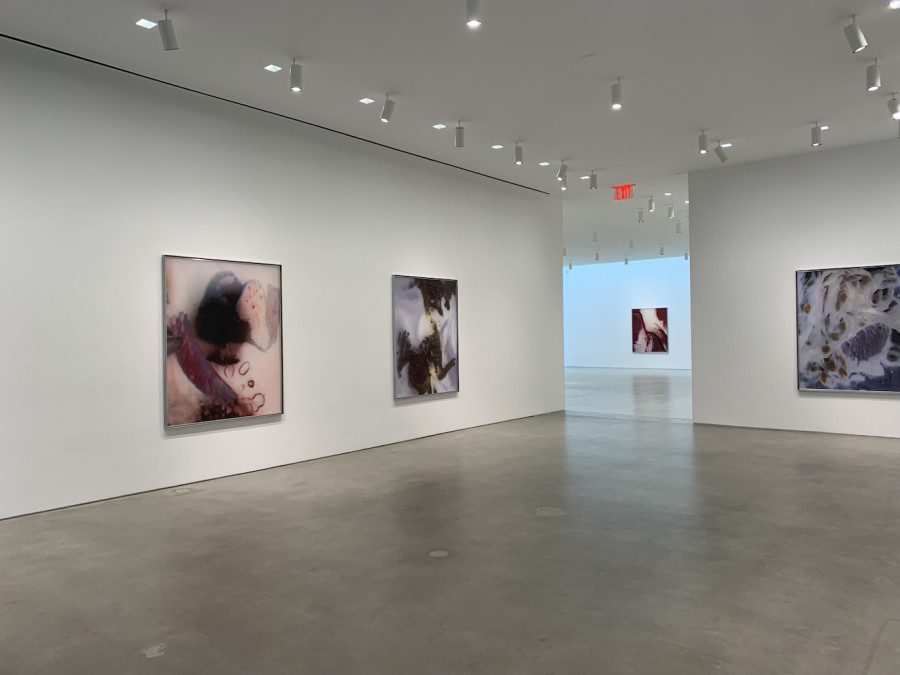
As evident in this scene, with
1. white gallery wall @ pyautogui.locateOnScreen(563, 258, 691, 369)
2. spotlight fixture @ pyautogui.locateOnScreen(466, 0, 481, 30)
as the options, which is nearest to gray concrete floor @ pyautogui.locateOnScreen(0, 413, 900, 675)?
spotlight fixture @ pyautogui.locateOnScreen(466, 0, 481, 30)

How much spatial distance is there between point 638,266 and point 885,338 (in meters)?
17.6

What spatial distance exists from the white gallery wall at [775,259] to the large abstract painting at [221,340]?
752 cm

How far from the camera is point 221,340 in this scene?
7.77 meters

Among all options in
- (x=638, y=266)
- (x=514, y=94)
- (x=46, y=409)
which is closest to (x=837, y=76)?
(x=514, y=94)

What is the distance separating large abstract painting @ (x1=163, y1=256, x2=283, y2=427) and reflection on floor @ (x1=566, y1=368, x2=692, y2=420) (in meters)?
7.54

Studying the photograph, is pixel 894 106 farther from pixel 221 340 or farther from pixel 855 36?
pixel 221 340

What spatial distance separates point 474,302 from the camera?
38.5 feet

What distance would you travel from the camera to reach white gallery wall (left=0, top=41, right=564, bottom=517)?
630cm

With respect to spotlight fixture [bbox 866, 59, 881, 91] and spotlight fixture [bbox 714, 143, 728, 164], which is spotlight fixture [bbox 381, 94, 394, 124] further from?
spotlight fixture [bbox 866, 59, 881, 91]

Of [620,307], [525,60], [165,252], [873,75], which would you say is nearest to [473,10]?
[525,60]

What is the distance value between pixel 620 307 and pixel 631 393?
11.0 meters

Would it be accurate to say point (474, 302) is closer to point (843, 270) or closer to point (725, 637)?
point (843, 270)

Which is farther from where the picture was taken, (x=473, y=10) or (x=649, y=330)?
(x=649, y=330)

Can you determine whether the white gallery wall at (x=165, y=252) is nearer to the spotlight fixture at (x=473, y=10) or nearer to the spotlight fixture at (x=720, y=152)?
the spotlight fixture at (x=473, y=10)
